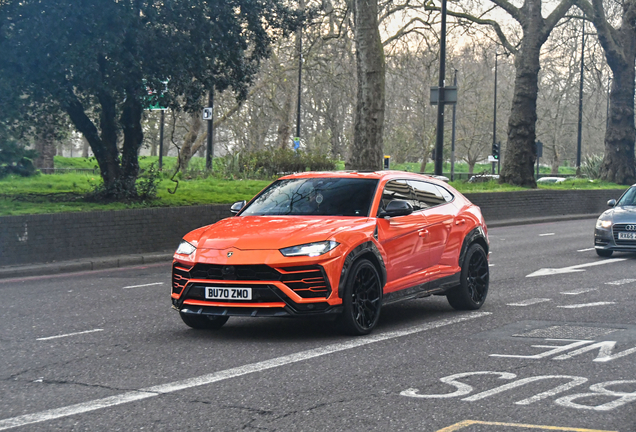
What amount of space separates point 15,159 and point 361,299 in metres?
18.0

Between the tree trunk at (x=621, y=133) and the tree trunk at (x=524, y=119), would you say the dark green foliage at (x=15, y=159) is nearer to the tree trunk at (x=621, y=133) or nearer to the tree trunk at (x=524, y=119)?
the tree trunk at (x=524, y=119)

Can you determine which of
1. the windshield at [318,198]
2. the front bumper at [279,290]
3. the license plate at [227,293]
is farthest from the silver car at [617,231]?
the license plate at [227,293]

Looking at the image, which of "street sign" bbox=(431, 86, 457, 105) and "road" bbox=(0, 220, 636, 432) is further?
"street sign" bbox=(431, 86, 457, 105)

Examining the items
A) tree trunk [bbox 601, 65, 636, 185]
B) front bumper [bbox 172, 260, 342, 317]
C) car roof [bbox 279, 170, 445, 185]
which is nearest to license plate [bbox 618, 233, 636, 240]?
car roof [bbox 279, 170, 445, 185]

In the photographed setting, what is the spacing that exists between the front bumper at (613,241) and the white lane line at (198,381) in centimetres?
863

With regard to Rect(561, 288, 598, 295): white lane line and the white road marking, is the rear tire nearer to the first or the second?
Rect(561, 288, 598, 295): white lane line

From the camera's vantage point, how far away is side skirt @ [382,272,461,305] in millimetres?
8984

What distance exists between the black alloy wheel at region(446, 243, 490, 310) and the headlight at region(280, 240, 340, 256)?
2.68m

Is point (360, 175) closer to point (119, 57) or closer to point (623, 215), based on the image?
point (623, 215)

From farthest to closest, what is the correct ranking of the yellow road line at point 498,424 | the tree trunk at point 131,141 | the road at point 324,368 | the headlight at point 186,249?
the tree trunk at point 131,141, the headlight at point 186,249, the road at point 324,368, the yellow road line at point 498,424

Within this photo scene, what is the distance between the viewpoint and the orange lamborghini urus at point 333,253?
26.2 feet

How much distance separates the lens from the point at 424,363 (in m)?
7.33

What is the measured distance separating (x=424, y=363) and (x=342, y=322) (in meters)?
1.20

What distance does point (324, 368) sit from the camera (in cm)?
712
